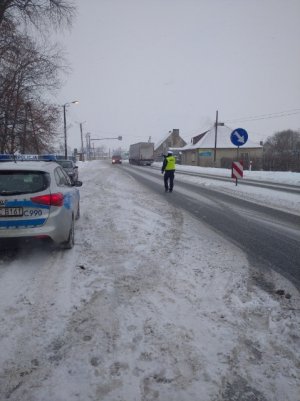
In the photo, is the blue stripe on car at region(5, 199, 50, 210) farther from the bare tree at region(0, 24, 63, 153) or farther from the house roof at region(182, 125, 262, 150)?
the house roof at region(182, 125, 262, 150)

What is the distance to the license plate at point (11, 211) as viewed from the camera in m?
4.51

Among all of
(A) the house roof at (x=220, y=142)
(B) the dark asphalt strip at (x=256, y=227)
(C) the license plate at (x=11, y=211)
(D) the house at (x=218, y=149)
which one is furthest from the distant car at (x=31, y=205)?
(A) the house roof at (x=220, y=142)

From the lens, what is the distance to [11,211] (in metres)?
4.54

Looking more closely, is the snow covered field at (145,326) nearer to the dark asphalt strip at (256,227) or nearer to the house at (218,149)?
the dark asphalt strip at (256,227)

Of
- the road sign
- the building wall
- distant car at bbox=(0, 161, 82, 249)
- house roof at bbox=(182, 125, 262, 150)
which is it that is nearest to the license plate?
distant car at bbox=(0, 161, 82, 249)

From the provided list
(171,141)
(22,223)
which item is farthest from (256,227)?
(171,141)

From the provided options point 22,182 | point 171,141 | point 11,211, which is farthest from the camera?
point 171,141

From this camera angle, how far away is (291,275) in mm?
4375

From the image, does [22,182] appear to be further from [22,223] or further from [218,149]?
[218,149]

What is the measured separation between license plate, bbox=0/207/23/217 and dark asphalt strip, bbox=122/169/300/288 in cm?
378

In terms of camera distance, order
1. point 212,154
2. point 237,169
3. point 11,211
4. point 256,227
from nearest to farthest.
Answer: point 11,211 < point 256,227 < point 237,169 < point 212,154

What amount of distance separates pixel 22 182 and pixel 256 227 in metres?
5.29

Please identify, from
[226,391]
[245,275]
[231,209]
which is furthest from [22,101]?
[226,391]

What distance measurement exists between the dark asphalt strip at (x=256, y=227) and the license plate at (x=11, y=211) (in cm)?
378
